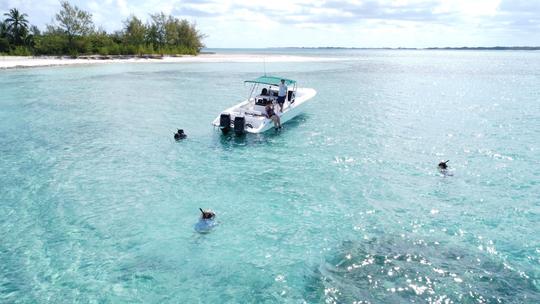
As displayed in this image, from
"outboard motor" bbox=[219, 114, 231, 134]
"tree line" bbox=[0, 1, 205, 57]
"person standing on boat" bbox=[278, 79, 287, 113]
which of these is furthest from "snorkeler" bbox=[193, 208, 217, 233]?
"tree line" bbox=[0, 1, 205, 57]

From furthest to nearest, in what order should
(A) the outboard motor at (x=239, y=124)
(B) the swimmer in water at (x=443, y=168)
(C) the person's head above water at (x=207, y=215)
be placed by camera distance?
(A) the outboard motor at (x=239, y=124) → (B) the swimmer in water at (x=443, y=168) → (C) the person's head above water at (x=207, y=215)

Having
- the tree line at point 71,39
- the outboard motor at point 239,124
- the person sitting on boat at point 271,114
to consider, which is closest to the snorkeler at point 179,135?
the outboard motor at point 239,124

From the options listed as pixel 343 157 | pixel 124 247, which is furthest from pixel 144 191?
pixel 343 157

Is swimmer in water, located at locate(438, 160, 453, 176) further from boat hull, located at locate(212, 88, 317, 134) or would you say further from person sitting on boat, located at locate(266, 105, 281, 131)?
person sitting on boat, located at locate(266, 105, 281, 131)

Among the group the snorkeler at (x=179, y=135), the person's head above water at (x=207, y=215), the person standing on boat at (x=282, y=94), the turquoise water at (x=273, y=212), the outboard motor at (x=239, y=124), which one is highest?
the person standing on boat at (x=282, y=94)

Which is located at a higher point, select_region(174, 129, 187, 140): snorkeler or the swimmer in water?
select_region(174, 129, 187, 140): snorkeler

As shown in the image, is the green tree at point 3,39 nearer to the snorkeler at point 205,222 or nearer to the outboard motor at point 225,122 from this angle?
the outboard motor at point 225,122
